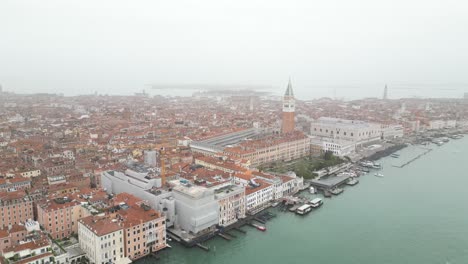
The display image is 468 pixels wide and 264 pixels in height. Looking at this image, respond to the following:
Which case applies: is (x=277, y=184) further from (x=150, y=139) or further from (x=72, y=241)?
(x=150, y=139)

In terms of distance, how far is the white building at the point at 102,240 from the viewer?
7.54 meters

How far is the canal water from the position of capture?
28.4 feet

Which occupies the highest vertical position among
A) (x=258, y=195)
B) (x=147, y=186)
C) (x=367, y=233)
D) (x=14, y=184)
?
(x=147, y=186)

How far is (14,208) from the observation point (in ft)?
30.4

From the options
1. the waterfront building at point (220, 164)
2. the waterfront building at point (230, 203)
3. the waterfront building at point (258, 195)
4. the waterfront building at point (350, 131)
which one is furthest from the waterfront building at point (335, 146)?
the waterfront building at point (230, 203)

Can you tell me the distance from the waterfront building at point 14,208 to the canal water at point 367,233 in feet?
12.3

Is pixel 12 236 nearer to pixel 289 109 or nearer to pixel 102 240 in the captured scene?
pixel 102 240

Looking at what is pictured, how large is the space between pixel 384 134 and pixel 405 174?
9648mm

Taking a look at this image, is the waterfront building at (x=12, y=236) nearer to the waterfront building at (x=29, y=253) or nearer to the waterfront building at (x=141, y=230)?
the waterfront building at (x=29, y=253)

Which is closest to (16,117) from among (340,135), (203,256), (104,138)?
(104,138)

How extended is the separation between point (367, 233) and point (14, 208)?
9.63 metres

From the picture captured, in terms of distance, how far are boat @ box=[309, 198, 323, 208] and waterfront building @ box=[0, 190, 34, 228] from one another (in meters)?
8.35

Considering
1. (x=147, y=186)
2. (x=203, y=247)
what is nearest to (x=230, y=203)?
(x=203, y=247)

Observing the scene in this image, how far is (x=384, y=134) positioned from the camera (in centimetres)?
2516
